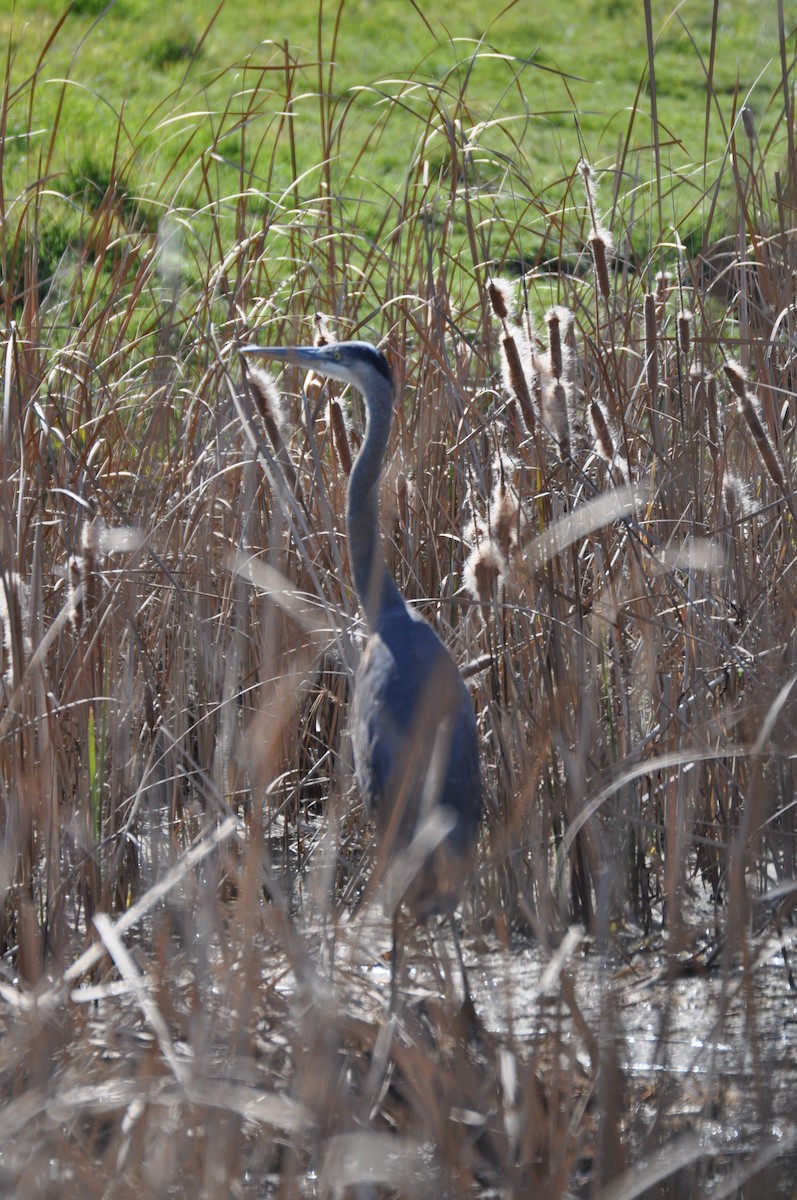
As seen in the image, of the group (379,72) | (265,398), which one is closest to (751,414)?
(265,398)

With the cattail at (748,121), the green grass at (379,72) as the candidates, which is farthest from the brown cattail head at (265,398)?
the green grass at (379,72)

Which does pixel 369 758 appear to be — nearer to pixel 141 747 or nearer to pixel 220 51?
pixel 141 747

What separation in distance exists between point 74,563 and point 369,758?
2.25 feet

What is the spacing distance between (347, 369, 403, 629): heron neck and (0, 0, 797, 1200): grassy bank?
0.38 ft

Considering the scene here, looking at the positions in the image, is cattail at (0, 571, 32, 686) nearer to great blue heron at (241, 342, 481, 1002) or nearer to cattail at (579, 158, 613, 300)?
great blue heron at (241, 342, 481, 1002)

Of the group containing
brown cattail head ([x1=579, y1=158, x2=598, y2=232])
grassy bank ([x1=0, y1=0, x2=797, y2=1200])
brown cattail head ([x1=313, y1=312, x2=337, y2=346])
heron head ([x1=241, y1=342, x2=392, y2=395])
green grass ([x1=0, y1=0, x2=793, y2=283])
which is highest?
green grass ([x1=0, y1=0, x2=793, y2=283])

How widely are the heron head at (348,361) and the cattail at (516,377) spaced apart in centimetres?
34

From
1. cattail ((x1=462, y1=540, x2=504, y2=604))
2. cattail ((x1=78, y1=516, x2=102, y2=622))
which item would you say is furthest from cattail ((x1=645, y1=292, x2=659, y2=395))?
cattail ((x1=78, y1=516, x2=102, y2=622))

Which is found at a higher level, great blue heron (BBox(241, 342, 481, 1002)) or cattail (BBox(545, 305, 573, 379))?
cattail (BBox(545, 305, 573, 379))

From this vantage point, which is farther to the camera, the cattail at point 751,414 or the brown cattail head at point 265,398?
the brown cattail head at point 265,398

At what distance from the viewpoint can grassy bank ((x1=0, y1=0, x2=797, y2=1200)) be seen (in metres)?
1.91

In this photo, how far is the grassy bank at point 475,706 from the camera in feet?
6.27

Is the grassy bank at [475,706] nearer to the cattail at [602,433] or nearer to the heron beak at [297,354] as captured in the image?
the cattail at [602,433]

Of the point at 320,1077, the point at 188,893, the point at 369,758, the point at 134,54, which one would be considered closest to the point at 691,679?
the point at 369,758
